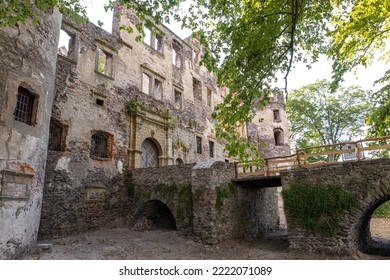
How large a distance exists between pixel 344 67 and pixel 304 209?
15.9 ft

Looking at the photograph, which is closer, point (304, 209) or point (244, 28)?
point (244, 28)

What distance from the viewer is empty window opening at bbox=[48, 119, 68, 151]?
10.3 m

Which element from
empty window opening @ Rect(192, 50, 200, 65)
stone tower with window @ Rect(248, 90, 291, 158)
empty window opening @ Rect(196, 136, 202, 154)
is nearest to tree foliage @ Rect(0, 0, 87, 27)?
empty window opening @ Rect(196, 136, 202, 154)

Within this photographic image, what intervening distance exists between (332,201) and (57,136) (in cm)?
1024

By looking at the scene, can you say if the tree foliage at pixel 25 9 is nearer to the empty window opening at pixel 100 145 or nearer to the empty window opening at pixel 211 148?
the empty window opening at pixel 100 145

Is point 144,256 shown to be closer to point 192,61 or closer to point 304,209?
point 304,209

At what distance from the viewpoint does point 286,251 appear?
8.96 meters

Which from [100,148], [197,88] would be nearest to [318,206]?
[100,148]

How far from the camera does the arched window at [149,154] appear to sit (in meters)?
14.2

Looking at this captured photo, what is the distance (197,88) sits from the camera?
65.9ft

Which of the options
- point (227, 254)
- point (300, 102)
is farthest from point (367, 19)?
point (300, 102)

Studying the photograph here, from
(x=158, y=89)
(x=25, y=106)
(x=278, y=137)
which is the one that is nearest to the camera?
(x=25, y=106)

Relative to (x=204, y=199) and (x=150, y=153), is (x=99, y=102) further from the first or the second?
(x=204, y=199)

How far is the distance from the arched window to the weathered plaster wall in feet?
22.1
